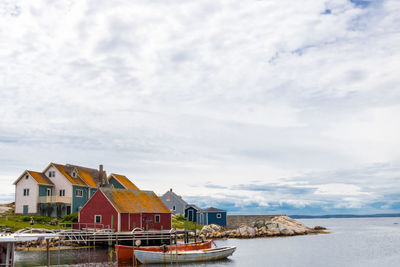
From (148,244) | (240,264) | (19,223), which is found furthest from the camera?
(19,223)

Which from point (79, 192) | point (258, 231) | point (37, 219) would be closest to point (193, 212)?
point (258, 231)

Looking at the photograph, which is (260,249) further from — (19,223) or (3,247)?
(3,247)

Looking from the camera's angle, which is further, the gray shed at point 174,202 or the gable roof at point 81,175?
the gray shed at point 174,202

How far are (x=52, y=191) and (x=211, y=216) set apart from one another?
35.5m

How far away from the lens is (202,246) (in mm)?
47938

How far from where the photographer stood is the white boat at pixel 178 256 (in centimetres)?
4356

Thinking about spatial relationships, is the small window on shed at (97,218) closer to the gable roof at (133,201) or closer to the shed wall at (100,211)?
the shed wall at (100,211)

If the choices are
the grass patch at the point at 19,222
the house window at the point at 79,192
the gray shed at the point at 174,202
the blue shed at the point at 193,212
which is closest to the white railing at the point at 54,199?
the house window at the point at 79,192

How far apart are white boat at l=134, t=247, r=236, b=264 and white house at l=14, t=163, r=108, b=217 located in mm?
32454

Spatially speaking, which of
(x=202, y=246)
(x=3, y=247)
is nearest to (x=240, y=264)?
(x=202, y=246)

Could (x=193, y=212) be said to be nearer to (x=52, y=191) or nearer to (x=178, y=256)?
(x=52, y=191)

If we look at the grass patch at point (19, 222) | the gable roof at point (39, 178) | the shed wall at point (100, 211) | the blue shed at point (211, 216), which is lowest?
the blue shed at point (211, 216)

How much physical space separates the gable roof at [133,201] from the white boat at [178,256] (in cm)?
→ 1421

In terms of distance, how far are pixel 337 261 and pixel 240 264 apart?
1187 cm
